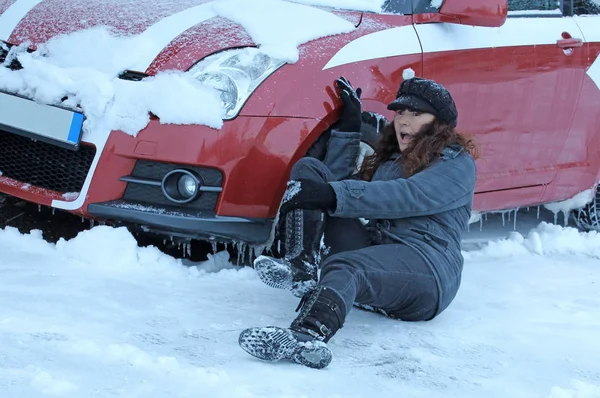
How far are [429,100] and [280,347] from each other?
1164 millimetres

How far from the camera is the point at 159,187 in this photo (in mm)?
3557

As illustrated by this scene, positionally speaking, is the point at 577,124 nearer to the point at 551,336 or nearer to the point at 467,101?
the point at 467,101

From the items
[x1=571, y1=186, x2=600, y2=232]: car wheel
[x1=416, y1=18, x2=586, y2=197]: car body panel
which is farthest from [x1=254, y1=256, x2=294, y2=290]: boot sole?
[x1=571, y1=186, x2=600, y2=232]: car wheel

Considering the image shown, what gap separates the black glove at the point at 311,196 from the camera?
122 inches

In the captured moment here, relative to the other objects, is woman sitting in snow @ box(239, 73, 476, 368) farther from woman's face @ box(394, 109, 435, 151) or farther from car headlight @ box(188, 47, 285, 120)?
car headlight @ box(188, 47, 285, 120)

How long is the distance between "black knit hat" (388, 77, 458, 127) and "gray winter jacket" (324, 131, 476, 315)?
0.15 m

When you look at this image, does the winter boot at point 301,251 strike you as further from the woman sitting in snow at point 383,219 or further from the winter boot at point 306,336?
the winter boot at point 306,336

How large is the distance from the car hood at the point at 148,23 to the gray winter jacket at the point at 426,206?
78 cm

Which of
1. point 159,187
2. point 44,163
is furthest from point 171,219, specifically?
point 44,163

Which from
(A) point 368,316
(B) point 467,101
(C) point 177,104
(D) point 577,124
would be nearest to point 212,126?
(C) point 177,104

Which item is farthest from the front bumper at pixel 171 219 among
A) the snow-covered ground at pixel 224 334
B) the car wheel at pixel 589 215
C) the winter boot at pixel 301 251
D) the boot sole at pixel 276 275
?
the car wheel at pixel 589 215

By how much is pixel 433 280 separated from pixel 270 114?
84 cm

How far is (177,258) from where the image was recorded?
3.96 meters

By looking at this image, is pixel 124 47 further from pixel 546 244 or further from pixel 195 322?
pixel 546 244
